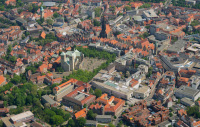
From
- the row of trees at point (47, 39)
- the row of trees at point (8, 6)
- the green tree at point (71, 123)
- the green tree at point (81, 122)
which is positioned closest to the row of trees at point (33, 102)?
the green tree at point (71, 123)

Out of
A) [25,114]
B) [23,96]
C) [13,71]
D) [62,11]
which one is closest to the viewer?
[25,114]

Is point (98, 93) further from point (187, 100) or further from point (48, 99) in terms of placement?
point (187, 100)

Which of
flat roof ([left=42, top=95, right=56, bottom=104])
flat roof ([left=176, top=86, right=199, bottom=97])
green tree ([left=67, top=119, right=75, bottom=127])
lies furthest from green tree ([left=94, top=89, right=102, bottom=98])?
flat roof ([left=176, top=86, right=199, bottom=97])

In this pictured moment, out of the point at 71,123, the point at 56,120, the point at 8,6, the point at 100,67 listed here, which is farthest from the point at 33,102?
the point at 8,6

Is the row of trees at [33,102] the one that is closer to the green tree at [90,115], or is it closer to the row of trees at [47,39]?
the green tree at [90,115]

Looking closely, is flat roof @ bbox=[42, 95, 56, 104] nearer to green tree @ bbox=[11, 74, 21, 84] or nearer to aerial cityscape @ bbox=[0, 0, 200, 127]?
aerial cityscape @ bbox=[0, 0, 200, 127]

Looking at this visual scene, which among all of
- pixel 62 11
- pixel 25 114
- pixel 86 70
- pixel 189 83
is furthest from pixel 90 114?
pixel 62 11

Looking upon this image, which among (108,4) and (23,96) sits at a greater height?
Answer: (108,4)

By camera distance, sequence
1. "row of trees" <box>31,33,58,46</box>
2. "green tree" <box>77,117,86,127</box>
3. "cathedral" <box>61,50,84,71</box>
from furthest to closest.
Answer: "row of trees" <box>31,33,58,46</box>, "cathedral" <box>61,50,84,71</box>, "green tree" <box>77,117,86,127</box>

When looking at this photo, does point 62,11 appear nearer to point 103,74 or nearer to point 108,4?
point 108,4
